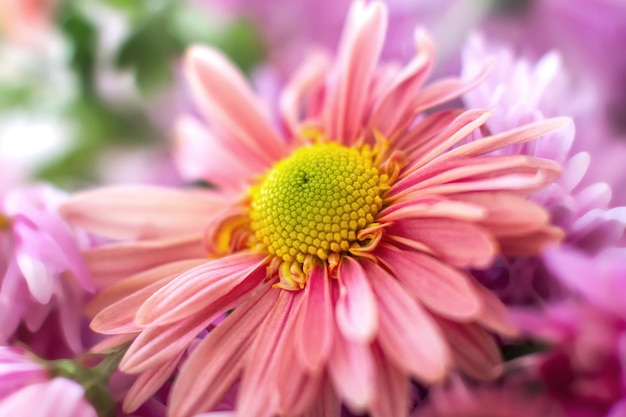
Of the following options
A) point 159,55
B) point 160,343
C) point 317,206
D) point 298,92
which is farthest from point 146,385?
point 159,55

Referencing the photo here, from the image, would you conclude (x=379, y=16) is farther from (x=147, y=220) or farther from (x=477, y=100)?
(x=147, y=220)

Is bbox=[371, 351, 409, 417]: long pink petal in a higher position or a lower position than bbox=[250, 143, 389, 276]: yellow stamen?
lower

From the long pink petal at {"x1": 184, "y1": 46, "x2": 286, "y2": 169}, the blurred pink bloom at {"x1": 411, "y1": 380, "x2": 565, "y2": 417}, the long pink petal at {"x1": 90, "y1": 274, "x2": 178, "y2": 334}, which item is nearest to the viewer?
the blurred pink bloom at {"x1": 411, "y1": 380, "x2": 565, "y2": 417}

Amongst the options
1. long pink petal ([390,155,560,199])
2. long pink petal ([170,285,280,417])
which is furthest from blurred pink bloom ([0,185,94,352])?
long pink petal ([390,155,560,199])

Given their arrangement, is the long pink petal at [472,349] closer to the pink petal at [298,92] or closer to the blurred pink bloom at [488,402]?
the blurred pink bloom at [488,402]

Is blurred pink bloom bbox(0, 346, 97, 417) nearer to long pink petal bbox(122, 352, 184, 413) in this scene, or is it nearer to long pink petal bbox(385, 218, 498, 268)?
long pink petal bbox(122, 352, 184, 413)

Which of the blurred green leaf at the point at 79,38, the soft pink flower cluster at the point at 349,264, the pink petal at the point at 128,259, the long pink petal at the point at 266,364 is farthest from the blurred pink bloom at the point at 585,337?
the blurred green leaf at the point at 79,38

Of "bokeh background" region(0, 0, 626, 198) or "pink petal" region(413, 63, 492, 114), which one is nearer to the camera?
"pink petal" region(413, 63, 492, 114)
